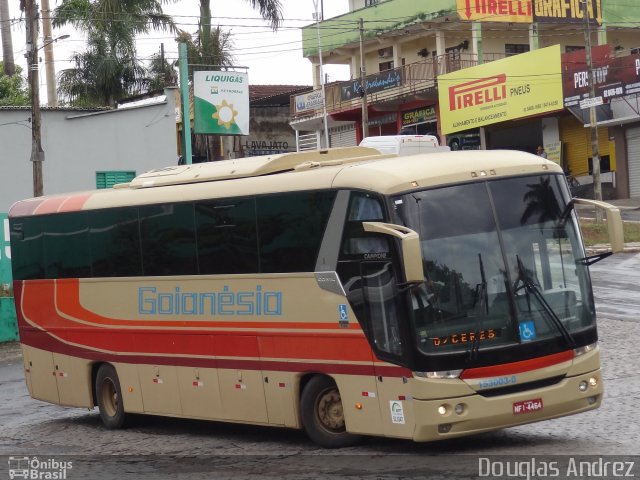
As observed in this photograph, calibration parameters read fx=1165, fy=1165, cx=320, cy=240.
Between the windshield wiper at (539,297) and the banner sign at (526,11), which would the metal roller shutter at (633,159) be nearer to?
the banner sign at (526,11)

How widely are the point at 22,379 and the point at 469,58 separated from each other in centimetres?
3659

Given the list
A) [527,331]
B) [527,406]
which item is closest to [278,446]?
[527,406]

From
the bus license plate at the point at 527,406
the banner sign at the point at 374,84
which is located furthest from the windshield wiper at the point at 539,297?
the banner sign at the point at 374,84

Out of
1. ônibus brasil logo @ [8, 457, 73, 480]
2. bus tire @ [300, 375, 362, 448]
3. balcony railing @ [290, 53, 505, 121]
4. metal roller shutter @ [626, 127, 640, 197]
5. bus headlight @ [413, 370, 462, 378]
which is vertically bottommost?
ônibus brasil logo @ [8, 457, 73, 480]

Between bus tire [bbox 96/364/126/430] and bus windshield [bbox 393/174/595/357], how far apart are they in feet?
19.6

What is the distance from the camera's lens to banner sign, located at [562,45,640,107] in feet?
138

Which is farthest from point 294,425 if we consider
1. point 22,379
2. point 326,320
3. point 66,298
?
point 22,379

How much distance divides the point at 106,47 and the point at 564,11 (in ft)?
71.9

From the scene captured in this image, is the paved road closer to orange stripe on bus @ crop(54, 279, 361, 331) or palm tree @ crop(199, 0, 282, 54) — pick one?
orange stripe on bus @ crop(54, 279, 361, 331)

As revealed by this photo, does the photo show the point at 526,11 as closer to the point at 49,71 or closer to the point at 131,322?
the point at 49,71

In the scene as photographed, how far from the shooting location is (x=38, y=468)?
39.3 feet

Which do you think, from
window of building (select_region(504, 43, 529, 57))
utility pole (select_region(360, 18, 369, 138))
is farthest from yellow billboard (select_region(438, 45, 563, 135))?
window of building (select_region(504, 43, 529, 57))

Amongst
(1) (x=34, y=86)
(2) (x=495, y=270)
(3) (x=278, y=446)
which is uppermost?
(1) (x=34, y=86)

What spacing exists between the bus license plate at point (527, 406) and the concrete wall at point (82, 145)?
28834 mm
